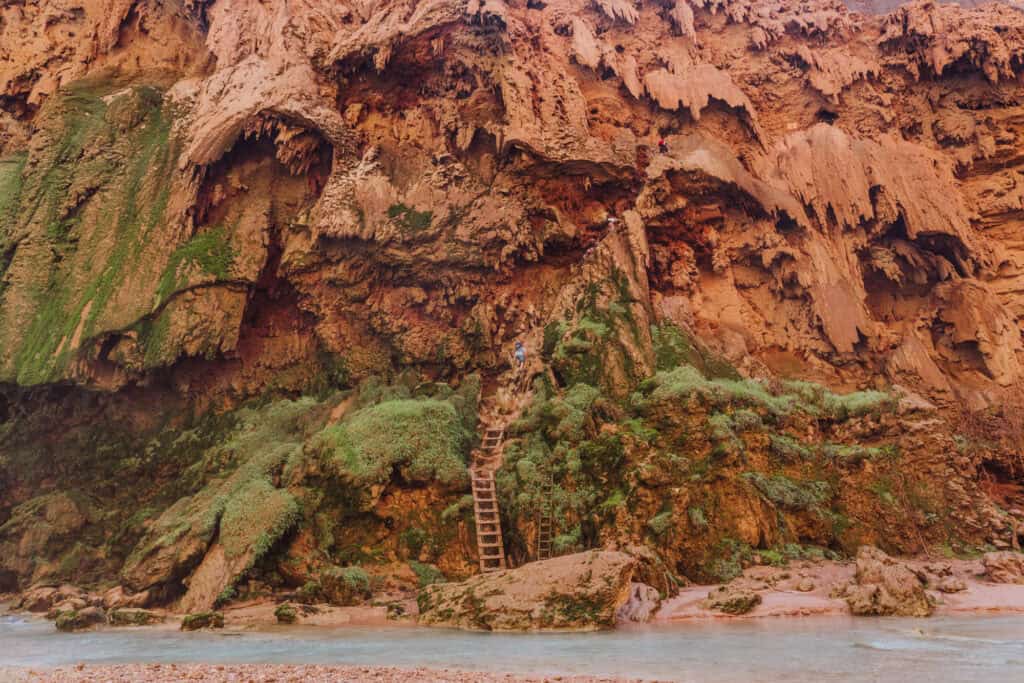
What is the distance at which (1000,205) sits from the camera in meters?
19.5

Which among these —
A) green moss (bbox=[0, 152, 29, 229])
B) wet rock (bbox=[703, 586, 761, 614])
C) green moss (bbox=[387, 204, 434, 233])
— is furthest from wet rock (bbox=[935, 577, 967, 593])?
green moss (bbox=[0, 152, 29, 229])

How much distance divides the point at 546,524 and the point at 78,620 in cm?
826

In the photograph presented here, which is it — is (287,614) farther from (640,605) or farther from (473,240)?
(473,240)

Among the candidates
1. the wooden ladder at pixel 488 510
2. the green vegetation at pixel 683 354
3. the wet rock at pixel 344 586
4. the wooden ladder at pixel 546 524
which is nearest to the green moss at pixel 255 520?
the wet rock at pixel 344 586

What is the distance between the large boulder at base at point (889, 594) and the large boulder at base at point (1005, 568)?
220 centimetres

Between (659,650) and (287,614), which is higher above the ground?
(659,650)

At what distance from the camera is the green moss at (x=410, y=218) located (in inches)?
727

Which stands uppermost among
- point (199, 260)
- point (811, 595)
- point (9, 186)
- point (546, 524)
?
point (9, 186)

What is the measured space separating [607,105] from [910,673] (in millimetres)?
17675

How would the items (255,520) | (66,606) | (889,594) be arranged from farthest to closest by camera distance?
(66,606), (255,520), (889,594)

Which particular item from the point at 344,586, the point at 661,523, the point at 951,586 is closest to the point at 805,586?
the point at 951,586

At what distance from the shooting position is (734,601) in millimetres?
9680

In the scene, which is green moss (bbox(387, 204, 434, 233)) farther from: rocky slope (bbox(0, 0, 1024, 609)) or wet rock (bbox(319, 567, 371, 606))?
wet rock (bbox(319, 567, 371, 606))

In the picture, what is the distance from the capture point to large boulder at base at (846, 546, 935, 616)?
8977 millimetres
